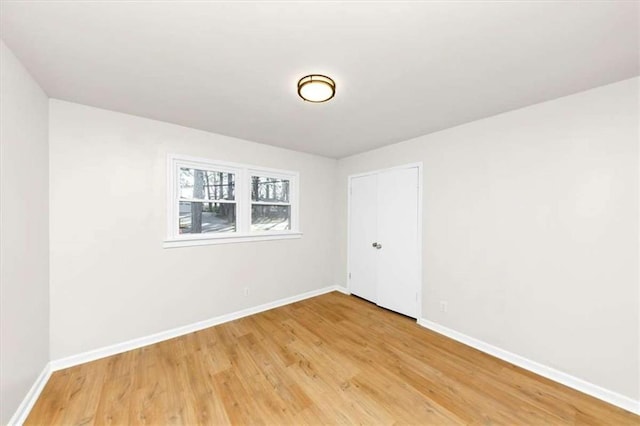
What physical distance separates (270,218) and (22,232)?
2493mm

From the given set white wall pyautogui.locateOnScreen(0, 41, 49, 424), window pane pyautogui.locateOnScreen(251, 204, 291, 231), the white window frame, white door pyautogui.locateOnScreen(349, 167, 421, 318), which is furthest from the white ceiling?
window pane pyautogui.locateOnScreen(251, 204, 291, 231)

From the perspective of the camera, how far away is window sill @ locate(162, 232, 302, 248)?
284cm

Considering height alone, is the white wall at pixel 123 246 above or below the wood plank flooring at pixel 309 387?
above

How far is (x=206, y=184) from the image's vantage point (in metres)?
3.14

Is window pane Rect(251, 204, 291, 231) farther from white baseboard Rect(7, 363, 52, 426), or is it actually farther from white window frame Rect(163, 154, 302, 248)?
white baseboard Rect(7, 363, 52, 426)

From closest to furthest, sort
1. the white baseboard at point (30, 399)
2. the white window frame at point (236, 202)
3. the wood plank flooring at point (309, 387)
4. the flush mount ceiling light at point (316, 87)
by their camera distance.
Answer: the white baseboard at point (30, 399), the wood plank flooring at point (309, 387), the flush mount ceiling light at point (316, 87), the white window frame at point (236, 202)

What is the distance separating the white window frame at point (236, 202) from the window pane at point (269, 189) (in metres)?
0.07

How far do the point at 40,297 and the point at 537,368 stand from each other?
175 inches

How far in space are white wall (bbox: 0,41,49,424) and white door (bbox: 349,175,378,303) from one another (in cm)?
368

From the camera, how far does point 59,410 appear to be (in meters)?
1.74

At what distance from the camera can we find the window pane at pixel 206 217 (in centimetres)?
298

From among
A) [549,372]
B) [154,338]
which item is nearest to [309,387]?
[154,338]

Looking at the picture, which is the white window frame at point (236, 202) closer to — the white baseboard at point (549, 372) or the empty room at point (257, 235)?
the empty room at point (257, 235)

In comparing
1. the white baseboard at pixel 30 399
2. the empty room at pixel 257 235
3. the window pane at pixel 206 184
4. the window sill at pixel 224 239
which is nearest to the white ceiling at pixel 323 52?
the empty room at pixel 257 235
